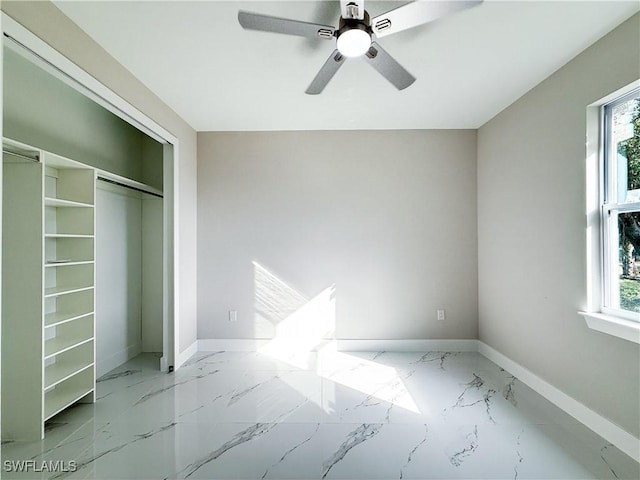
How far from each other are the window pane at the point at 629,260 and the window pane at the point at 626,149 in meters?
0.14

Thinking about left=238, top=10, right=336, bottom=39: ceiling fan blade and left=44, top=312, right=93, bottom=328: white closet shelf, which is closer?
left=238, top=10, right=336, bottom=39: ceiling fan blade

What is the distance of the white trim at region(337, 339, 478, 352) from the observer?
363 centimetres

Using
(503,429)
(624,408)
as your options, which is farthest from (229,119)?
(624,408)

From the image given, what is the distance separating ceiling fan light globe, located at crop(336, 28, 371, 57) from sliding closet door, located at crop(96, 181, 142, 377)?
2536 mm

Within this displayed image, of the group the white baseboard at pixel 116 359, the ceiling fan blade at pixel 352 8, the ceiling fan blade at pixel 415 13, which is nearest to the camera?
the ceiling fan blade at pixel 415 13

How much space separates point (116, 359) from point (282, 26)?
3382 mm

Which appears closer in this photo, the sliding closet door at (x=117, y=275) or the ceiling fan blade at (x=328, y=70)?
the ceiling fan blade at (x=328, y=70)

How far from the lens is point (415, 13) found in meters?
1.54

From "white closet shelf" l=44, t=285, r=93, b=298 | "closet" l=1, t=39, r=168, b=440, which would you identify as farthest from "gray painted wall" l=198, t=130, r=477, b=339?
"white closet shelf" l=44, t=285, r=93, b=298

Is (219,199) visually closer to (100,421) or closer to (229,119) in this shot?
(229,119)

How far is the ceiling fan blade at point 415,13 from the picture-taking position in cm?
146

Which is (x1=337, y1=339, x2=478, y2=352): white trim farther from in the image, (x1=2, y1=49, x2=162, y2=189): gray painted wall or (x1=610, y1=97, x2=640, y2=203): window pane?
(x1=2, y1=49, x2=162, y2=189): gray painted wall

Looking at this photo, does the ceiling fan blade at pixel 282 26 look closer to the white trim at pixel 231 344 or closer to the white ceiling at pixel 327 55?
the white ceiling at pixel 327 55

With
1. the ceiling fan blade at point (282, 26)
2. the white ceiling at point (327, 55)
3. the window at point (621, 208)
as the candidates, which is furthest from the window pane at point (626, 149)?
the ceiling fan blade at point (282, 26)
